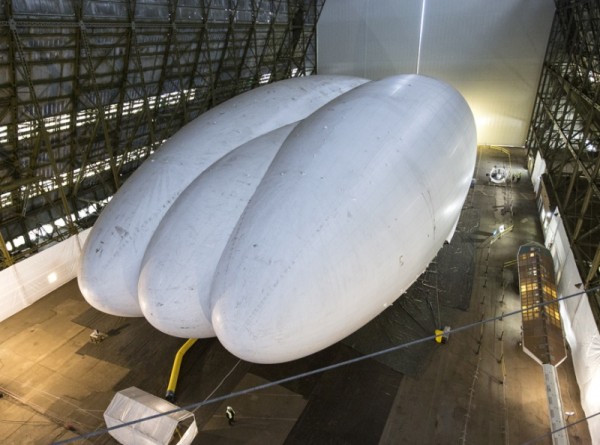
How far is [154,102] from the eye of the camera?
68.8 ft

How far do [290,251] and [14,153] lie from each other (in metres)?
14.4

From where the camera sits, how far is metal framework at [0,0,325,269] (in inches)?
579

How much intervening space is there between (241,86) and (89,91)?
11.5 metres

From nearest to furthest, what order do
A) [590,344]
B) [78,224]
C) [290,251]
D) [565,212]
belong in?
[290,251] → [590,344] → [565,212] → [78,224]

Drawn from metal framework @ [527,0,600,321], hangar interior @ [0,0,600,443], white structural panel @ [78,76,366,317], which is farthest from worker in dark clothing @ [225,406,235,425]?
metal framework @ [527,0,600,321]

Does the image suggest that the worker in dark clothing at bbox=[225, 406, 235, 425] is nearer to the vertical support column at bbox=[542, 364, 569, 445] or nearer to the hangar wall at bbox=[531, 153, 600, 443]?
the vertical support column at bbox=[542, 364, 569, 445]

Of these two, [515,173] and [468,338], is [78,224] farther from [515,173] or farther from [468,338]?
[515,173]

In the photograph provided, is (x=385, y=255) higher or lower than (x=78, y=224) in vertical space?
higher

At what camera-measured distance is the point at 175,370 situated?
1246 cm

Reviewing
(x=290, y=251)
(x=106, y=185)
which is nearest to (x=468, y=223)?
(x=290, y=251)

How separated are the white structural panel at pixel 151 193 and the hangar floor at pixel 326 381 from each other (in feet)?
11.8

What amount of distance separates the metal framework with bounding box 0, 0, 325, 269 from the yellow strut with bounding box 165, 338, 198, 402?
28.1 feet

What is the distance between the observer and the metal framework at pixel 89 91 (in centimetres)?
1472

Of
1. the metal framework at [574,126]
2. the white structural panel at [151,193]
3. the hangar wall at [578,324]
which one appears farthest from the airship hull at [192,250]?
the metal framework at [574,126]
